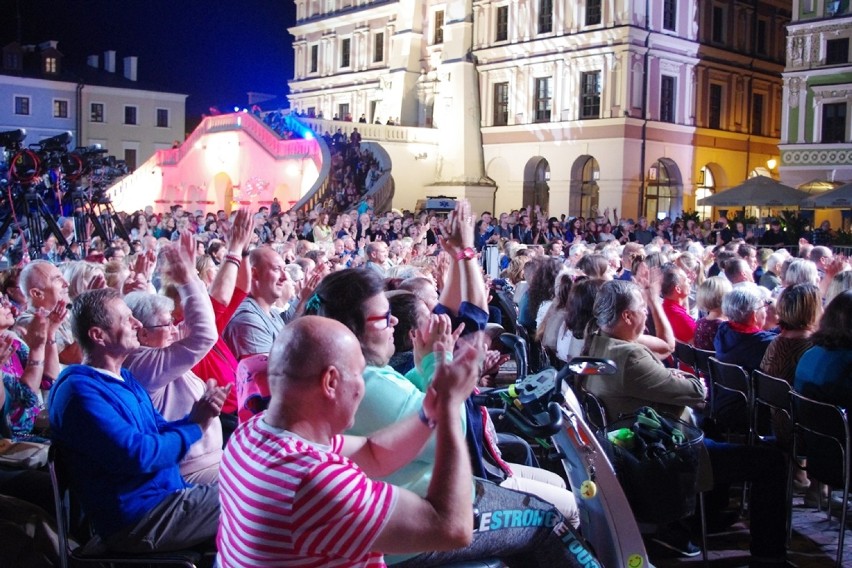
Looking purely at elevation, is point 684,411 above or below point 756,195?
below

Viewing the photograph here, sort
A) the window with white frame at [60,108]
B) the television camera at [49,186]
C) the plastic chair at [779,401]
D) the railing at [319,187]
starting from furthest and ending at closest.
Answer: the window with white frame at [60,108], the railing at [319,187], the television camera at [49,186], the plastic chair at [779,401]

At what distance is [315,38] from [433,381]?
172 ft

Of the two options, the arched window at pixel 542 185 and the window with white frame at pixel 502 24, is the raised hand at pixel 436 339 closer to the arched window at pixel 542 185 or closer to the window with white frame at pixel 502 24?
the arched window at pixel 542 185

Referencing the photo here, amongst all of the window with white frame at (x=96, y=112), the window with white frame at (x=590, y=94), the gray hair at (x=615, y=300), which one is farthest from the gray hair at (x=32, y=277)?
the window with white frame at (x=96, y=112)

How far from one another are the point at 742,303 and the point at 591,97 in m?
30.7

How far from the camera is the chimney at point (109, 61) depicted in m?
59.6

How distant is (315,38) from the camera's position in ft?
171

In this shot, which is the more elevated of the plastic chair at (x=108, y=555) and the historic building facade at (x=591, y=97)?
the historic building facade at (x=591, y=97)

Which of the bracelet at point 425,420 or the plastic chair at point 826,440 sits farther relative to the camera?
the plastic chair at point 826,440

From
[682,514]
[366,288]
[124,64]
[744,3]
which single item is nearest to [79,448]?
[366,288]

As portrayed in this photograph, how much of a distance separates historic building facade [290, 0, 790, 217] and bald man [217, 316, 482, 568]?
32.9 m

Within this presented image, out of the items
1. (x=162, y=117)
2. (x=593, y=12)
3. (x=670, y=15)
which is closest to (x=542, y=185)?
(x=593, y=12)

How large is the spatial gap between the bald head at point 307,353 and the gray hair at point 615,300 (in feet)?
9.35

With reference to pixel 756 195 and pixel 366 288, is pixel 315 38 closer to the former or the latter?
pixel 756 195
